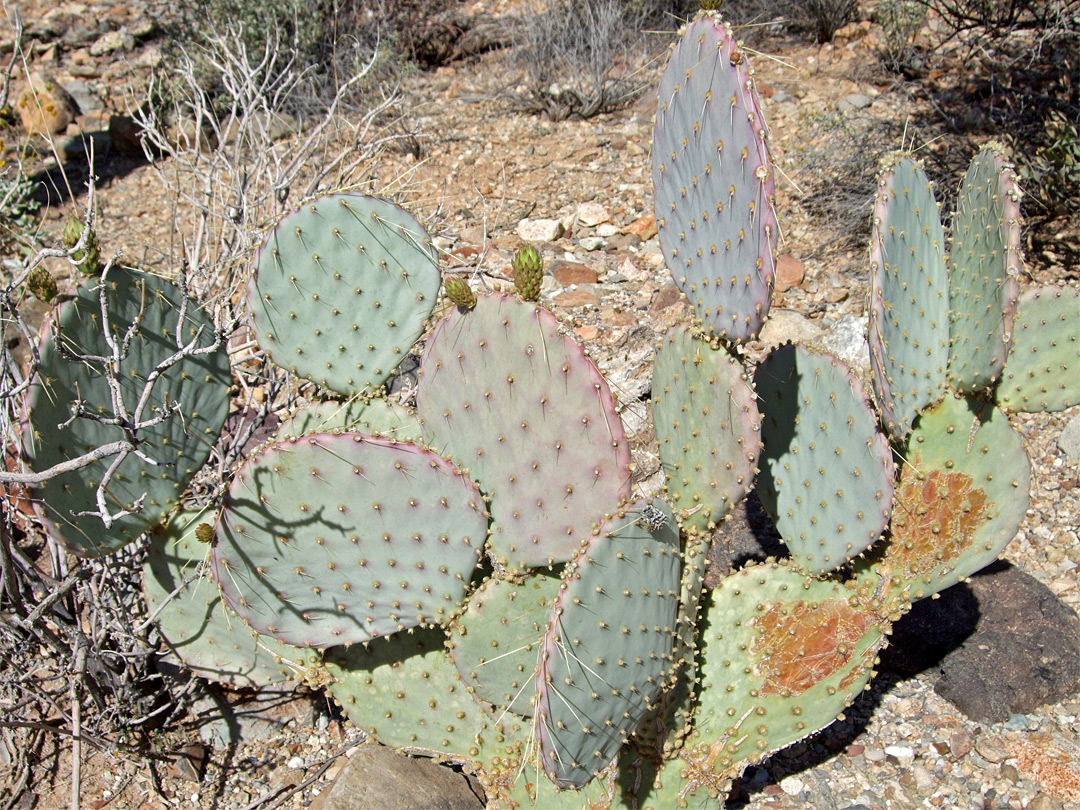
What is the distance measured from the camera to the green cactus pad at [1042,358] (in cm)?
273

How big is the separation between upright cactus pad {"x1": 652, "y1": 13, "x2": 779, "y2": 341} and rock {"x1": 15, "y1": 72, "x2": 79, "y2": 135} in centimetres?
614

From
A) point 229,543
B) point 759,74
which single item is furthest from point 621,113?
point 229,543

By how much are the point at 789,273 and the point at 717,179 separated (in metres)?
2.56

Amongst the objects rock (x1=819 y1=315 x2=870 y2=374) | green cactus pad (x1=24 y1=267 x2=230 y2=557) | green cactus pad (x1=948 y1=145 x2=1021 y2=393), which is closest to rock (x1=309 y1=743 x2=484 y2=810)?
green cactus pad (x1=24 y1=267 x2=230 y2=557)

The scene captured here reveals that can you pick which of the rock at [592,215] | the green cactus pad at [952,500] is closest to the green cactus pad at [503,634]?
the green cactus pad at [952,500]

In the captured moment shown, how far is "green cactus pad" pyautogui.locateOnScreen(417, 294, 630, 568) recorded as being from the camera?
6.54 ft

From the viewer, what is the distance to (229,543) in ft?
6.83

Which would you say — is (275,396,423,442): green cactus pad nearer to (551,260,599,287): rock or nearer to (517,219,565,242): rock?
(551,260,599,287): rock

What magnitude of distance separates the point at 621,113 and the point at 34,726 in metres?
5.13

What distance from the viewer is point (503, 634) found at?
2.14 m

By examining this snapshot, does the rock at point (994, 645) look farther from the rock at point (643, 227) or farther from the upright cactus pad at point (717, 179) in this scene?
the rock at point (643, 227)

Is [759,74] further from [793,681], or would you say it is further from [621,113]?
[793,681]

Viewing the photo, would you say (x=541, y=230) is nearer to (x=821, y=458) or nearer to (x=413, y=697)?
(x=821, y=458)

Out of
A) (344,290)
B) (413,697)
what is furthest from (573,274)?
(413,697)
